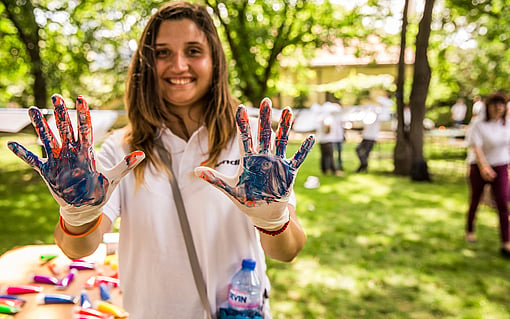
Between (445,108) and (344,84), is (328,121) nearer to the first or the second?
(445,108)

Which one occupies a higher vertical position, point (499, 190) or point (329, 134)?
point (499, 190)

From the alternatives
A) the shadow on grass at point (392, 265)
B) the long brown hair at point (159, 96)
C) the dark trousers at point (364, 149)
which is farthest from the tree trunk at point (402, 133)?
the long brown hair at point (159, 96)

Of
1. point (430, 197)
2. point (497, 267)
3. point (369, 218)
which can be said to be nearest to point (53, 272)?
point (497, 267)

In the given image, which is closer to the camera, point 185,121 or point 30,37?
point 185,121

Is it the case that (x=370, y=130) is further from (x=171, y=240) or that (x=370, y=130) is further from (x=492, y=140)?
(x=171, y=240)

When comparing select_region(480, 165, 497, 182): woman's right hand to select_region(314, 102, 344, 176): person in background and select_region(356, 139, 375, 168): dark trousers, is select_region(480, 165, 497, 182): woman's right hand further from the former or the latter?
select_region(356, 139, 375, 168): dark trousers

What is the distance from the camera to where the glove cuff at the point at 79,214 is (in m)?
1.13

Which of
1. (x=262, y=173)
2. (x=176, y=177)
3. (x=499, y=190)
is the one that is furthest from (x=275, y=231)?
(x=499, y=190)

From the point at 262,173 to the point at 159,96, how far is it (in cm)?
68

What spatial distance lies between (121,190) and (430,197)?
696 centimetres

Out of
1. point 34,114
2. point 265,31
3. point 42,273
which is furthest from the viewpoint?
point 265,31

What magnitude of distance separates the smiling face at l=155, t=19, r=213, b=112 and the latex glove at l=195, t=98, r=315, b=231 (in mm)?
522

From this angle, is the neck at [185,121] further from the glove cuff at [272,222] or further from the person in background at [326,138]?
the person in background at [326,138]

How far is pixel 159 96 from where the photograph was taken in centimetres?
156
